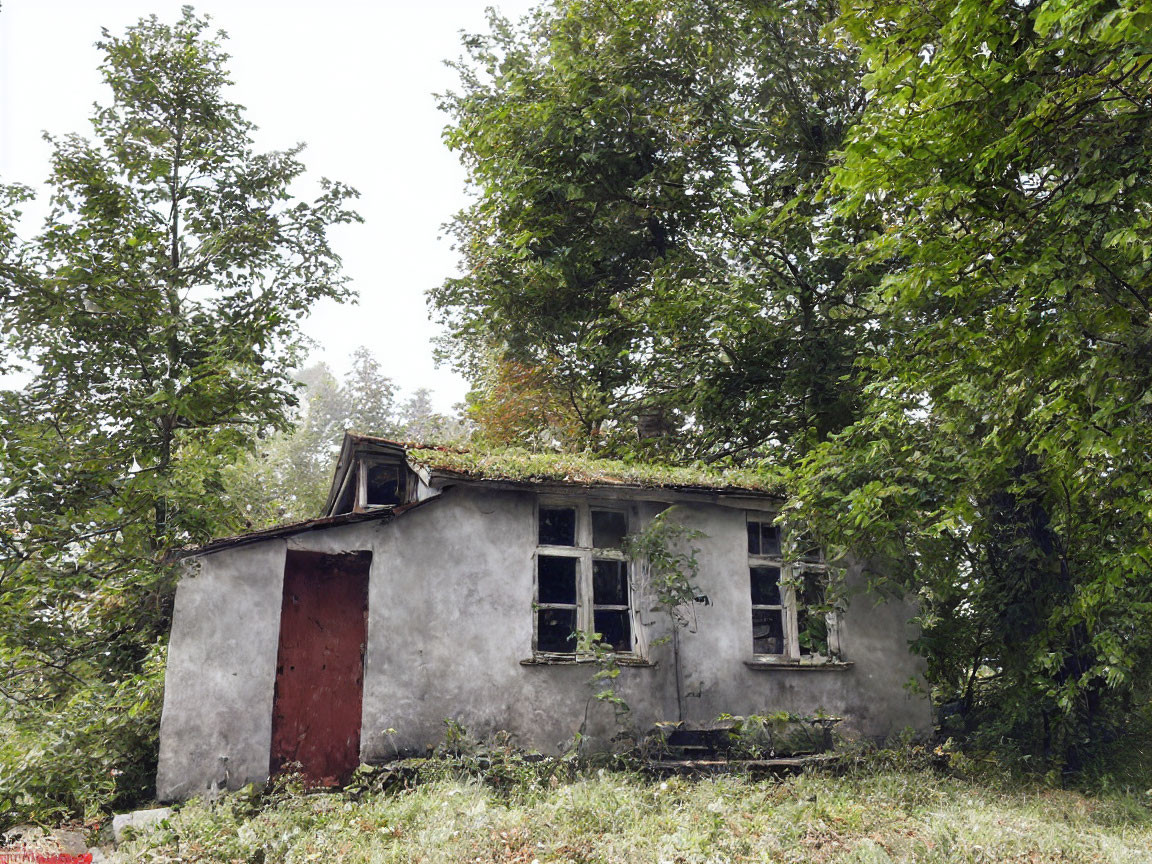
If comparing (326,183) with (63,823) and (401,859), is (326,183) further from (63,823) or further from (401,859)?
(401,859)

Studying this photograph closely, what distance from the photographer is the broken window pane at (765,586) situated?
13750 millimetres

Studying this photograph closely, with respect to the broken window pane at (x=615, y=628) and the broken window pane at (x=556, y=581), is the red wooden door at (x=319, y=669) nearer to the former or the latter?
the broken window pane at (x=556, y=581)

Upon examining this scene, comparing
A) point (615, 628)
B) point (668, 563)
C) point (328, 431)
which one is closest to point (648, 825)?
point (668, 563)

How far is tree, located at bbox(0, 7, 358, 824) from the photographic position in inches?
402

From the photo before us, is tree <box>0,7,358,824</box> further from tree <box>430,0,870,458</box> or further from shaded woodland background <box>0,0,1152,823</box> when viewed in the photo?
tree <box>430,0,870,458</box>

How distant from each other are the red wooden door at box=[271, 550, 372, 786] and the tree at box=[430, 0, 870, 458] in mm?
7864

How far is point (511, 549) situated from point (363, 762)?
127 inches

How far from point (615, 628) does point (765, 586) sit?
252cm

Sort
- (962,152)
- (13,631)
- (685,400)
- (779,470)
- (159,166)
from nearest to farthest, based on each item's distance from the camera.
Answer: (962,152) → (13,631) → (779,470) → (159,166) → (685,400)

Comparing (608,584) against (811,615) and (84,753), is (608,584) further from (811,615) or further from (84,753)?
(84,753)

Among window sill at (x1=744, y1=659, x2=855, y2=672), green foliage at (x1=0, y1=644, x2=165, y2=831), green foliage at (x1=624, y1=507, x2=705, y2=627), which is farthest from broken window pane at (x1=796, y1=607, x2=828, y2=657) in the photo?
green foliage at (x1=0, y1=644, x2=165, y2=831)

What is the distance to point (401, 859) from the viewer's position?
7070 millimetres

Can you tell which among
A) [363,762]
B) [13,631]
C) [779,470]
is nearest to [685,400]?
[779,470]

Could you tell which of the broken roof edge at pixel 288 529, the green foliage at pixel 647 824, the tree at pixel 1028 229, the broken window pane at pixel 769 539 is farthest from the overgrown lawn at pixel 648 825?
the broken window pane at pixel 769 539
